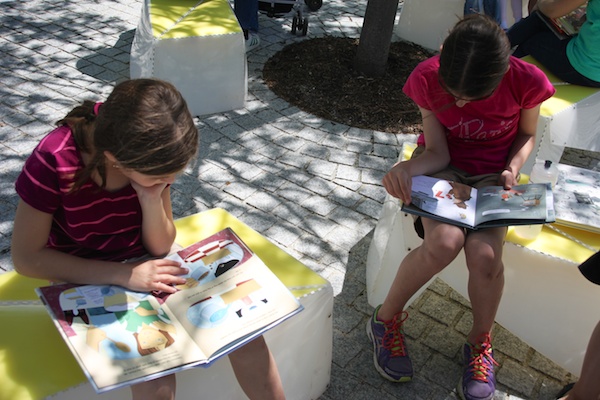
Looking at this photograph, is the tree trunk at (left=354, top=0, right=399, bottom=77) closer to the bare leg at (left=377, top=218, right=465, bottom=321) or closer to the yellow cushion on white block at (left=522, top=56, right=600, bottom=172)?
the yellow cushion on white block at (left=522, top=56, right=600, bottom=172)

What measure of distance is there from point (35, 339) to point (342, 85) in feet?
12.5

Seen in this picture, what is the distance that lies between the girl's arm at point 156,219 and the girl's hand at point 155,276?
11 centimetres

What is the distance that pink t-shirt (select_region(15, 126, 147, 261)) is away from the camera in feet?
6.36

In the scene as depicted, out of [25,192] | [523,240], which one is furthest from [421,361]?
[25,192]

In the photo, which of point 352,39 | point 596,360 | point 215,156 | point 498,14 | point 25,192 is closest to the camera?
point 25,192

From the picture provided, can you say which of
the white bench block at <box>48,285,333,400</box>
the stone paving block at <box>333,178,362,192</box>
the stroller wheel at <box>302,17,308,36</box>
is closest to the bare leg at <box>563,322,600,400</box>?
the white bench block at <box>48,285,333,400</box>

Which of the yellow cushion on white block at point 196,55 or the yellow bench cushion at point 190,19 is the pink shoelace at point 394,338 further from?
the yellow bench cushion at point 190,19

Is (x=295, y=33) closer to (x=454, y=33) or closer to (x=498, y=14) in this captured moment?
(x=498, y=14)

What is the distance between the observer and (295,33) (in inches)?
241

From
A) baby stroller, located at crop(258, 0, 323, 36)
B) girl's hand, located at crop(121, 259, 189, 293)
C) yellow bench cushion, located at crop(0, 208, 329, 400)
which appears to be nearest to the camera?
yellow bench cushion, located at crop(0, 208, 329, 400)

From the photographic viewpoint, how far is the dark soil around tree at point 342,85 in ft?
16.2

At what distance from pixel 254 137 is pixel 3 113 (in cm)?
188

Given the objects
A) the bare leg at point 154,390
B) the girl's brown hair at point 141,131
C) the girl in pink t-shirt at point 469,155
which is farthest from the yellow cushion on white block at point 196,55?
the bare leg at point 154,390

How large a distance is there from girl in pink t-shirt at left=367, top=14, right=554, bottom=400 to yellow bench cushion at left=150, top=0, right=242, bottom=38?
7.38 ft
